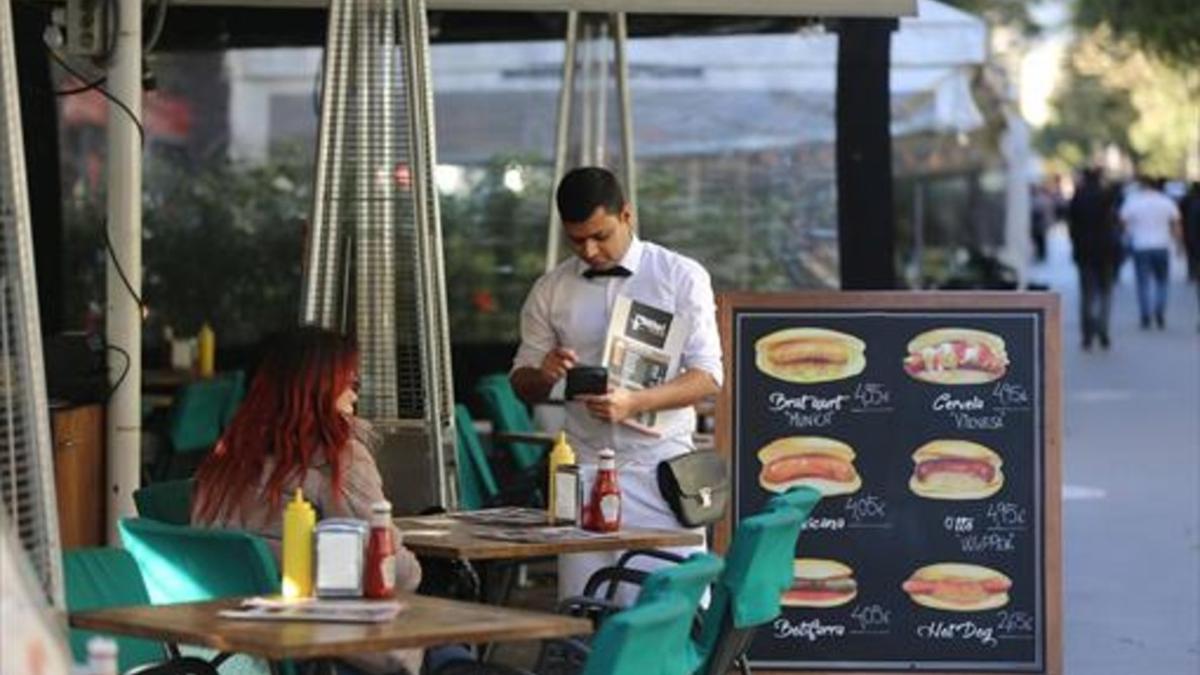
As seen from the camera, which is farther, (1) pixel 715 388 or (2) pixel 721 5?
(2) pixel 721 5

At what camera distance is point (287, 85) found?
1777cm

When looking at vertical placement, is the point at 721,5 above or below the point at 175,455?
above

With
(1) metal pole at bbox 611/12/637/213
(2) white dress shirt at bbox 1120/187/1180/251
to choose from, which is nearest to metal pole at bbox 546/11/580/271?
(1) metal pole at bbox 611/12/637/213

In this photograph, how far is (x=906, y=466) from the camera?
29.3ft

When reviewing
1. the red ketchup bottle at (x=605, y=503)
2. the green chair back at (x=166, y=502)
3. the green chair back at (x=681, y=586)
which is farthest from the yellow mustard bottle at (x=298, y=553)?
the green chair back at (x=166, y=502)

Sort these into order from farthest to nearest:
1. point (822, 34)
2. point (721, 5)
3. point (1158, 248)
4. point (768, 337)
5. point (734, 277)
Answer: point (1158, 248), point (734, 277), point (822, 34), point (721, 5), point (768, 337)

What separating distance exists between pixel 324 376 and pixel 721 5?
14.1ft

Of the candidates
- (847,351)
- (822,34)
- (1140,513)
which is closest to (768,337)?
(847,351)

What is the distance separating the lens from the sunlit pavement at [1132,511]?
10.6 meters

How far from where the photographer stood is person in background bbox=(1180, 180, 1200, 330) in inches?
1470

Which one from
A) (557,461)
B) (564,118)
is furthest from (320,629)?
(564,118)

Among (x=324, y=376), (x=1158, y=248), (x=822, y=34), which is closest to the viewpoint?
(x=324, y=376)

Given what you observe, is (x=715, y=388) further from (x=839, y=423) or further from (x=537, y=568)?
(x=537, y=568)

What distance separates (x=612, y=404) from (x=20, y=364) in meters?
2.53
